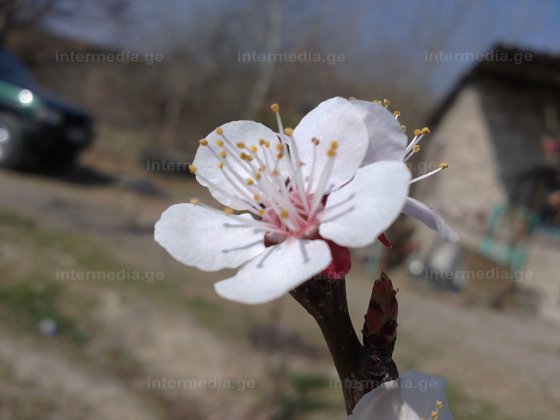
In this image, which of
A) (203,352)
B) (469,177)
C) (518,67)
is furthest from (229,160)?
(469,177)

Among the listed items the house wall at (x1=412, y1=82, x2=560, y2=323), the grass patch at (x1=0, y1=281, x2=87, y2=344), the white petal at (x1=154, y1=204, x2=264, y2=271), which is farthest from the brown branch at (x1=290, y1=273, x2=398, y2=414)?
→ the house wall at (x1=412, y1=82, x2=560, y2=323)

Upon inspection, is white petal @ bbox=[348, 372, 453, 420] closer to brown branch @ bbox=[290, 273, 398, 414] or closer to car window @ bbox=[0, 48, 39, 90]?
brown branch @ bbox=[290, 273, 398, 414]

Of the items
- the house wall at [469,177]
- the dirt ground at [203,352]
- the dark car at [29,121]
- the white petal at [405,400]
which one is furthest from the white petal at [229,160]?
the dark car at [29,121]

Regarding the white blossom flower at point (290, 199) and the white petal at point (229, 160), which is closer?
the white blossom flower at point (290, 199)

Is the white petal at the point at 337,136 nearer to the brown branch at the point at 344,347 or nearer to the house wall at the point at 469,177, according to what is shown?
the brown branch at the point at 344,347

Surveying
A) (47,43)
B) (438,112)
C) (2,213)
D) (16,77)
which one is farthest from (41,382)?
(47,43)

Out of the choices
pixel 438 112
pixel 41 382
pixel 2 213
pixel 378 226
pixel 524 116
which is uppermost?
pixel 438 112

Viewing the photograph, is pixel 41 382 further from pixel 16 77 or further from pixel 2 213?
pixel 16 77

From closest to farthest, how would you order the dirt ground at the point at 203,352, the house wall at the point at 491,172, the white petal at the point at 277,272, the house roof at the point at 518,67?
the white petal at the point at 277,272
the dirt ground at the point at 203,352
the house roof at the point at 518,67
the house wall at the point at 491,172
